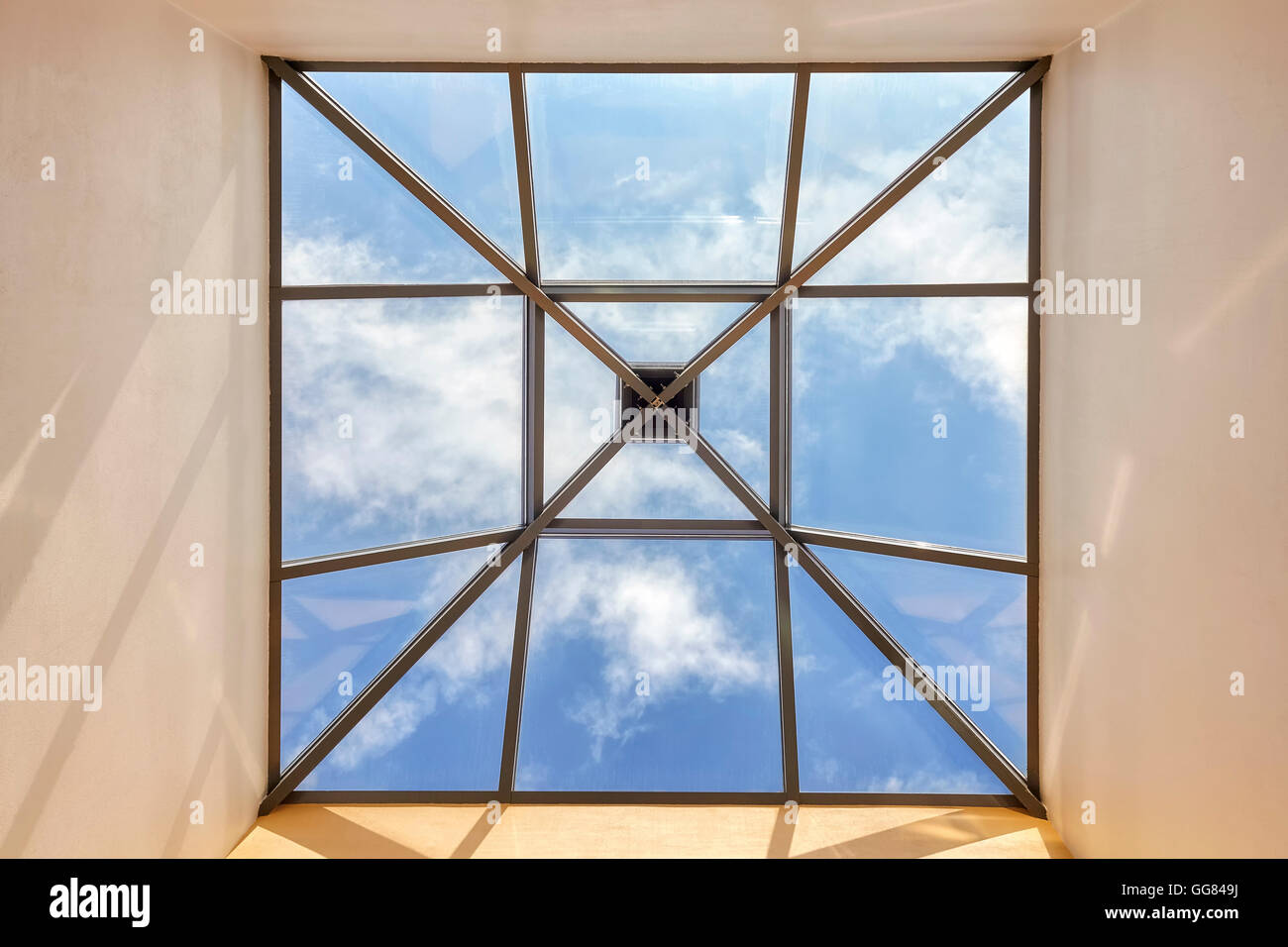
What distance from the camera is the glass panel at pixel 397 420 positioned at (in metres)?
6.96

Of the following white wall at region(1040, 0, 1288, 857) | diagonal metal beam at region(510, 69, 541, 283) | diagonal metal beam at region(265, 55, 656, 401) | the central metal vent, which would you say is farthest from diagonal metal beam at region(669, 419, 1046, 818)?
diagonal metal beam at region(510, 69, 541, 283)

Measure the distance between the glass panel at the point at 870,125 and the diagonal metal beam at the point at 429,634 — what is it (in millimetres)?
3328

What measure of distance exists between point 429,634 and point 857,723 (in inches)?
178

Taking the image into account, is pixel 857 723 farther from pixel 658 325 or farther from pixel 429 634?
pixel 658 325

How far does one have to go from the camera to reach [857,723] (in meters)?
7.32

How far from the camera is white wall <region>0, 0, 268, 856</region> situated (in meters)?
4.07

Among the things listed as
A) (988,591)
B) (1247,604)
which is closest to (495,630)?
(988,591)

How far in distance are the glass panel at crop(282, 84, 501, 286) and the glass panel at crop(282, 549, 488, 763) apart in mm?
2957

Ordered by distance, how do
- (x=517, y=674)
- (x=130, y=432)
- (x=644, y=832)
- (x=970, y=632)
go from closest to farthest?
(x=130, y=432)
(x=644, y=832)
(x=970, y=632)
(x=517, y=674)

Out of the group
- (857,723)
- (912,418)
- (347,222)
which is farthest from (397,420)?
(857,723)

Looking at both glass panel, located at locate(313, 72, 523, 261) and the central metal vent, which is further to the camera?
the central metal vent

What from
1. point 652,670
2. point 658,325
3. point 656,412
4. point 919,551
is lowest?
point 652,670

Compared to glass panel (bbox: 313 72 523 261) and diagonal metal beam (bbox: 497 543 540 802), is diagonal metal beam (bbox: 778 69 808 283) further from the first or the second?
diagonal metal beam (bbox: 497 543 540 802)

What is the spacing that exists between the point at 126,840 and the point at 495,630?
3.36 metres
